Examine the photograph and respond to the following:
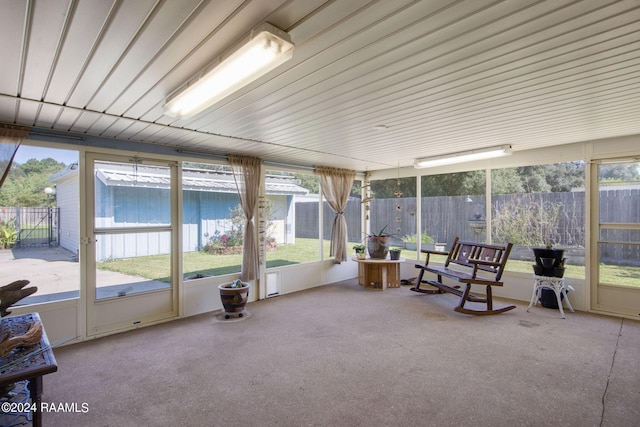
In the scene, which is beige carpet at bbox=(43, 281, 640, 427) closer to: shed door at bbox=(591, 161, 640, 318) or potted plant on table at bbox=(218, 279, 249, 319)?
potted plant on table at bbox=(218, 279, 249, 319)

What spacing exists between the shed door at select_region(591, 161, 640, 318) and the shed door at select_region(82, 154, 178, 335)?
5662 mm

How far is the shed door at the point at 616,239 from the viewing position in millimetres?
3975

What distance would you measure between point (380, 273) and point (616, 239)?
10.9ft

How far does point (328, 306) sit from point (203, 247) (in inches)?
79.5

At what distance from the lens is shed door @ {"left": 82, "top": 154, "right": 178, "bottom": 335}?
11.6 ft

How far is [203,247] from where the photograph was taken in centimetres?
458

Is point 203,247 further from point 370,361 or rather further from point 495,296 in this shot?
point 495,296

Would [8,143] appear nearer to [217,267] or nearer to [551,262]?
[217,267]

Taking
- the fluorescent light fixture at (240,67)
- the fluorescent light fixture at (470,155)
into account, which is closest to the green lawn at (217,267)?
the fluorescent light fixture at (470,155)

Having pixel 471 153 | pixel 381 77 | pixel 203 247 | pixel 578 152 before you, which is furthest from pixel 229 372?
pixel 578 152

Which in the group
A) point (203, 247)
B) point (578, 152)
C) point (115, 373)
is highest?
point (578, 152)

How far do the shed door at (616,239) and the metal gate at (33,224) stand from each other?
262 inches

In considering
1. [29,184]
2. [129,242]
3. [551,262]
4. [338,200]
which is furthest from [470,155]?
[29,184]

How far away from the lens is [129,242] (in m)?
3.85
